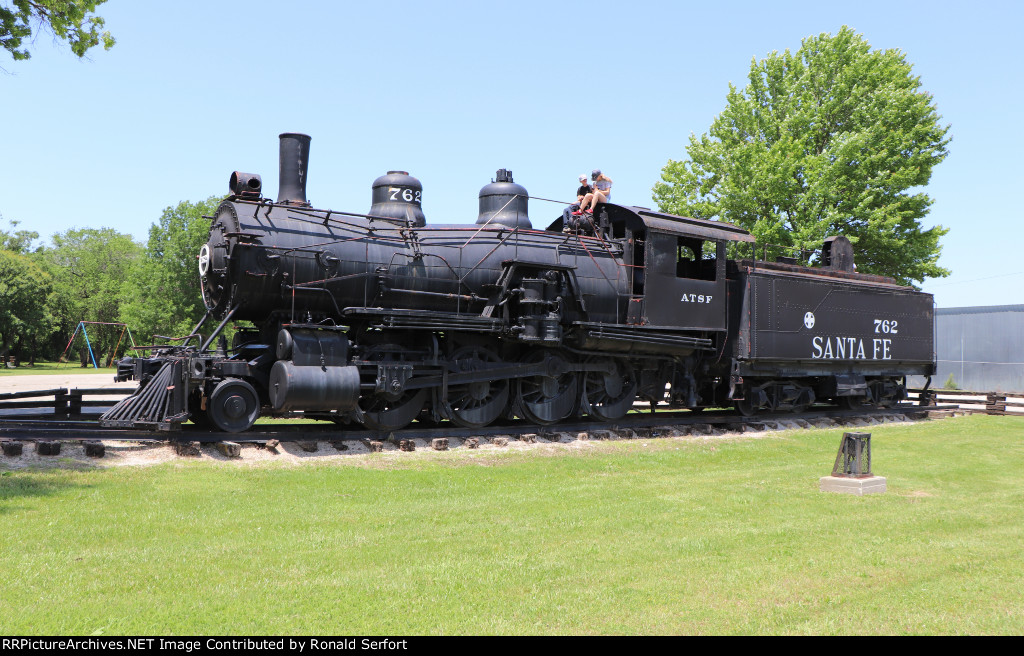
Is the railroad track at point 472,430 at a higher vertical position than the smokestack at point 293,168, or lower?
lower

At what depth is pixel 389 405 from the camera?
45.0 feet

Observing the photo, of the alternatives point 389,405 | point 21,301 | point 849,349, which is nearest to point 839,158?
point 849,349

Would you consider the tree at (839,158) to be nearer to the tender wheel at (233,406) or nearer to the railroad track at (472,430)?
the railroad track at (472,430)

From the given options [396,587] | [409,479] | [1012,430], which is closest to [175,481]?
[409,479]

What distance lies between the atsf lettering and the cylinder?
1101cm

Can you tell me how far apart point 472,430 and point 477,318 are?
1.91 metres

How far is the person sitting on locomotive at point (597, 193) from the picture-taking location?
1622cm

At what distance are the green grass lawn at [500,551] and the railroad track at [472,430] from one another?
1.50 m

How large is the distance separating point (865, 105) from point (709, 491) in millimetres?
22950

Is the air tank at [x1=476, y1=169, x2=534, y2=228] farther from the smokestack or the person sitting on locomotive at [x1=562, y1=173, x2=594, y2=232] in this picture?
the smokestack

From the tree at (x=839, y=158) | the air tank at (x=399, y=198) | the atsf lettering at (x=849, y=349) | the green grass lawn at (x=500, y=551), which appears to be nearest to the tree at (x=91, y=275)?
the tree at (x=839, y=158)

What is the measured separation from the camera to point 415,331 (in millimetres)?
13734

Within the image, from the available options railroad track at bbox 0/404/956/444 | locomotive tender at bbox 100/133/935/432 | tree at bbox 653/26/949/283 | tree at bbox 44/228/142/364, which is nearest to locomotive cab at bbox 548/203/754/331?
locomotive tender at bbox 100/133/935/432

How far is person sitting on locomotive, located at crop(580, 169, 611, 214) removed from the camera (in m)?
16.2
